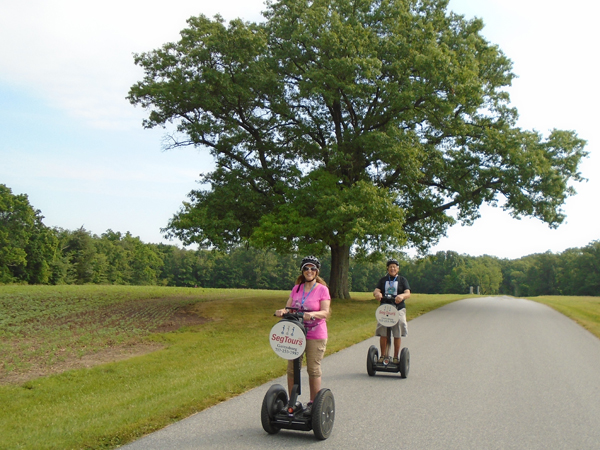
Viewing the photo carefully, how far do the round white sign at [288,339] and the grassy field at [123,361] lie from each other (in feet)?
5.35

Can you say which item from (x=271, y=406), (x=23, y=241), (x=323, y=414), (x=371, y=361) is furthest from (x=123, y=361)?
(x=23, y=241)

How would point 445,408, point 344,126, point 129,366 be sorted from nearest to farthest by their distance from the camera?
1. point 445,408
2. point 129,366
3. point 344,126

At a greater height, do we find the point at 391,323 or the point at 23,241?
the point at 23,241

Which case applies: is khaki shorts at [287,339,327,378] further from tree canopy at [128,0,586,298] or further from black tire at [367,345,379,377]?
tree canopy at [128,0,586,298]

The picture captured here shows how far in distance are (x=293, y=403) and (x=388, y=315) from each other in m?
3.65

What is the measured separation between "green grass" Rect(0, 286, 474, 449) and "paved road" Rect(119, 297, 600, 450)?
619 millimetres

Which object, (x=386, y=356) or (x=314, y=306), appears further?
(x=386, y=356)

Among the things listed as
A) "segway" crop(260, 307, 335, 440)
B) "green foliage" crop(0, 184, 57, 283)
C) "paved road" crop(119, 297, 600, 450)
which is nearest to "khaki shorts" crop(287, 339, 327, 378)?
"segway" crop(260, 307, 335, 440)

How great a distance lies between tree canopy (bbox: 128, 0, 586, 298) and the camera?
73.0ft

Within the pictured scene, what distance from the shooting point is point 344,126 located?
2633 centimetres

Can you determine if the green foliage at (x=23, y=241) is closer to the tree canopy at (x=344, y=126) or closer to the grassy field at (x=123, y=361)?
the grassy field at (x=123, y=361)

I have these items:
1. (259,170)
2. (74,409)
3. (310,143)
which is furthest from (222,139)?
(74,409)

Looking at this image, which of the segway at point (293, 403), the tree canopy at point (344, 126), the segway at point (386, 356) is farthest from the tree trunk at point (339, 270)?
the segway at point (293, 403)

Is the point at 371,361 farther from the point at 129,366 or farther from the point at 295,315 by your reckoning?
the point at 129,366
